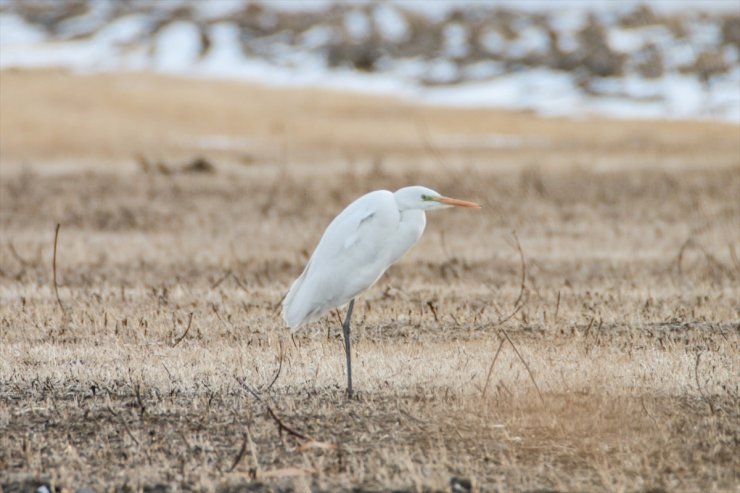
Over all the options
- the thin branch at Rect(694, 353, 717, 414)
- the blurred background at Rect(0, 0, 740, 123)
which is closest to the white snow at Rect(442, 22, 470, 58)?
the blurred background at Rect(0, 0, 740, 123)

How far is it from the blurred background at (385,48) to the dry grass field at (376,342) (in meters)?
31.7

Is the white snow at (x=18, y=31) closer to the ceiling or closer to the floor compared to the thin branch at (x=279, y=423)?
closer to the floor

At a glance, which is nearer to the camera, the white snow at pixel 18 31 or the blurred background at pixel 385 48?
the blurred background at pixel 385 48

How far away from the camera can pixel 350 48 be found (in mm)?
86188

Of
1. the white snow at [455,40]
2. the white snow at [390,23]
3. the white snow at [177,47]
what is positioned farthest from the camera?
the white snow at [390,23]

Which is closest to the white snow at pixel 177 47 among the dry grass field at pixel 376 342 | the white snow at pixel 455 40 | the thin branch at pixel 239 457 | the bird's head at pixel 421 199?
the white snow at pixel 455 40

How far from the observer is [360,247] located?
23.5 feet

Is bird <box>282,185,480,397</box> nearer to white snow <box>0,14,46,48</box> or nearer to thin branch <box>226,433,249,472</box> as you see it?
thin branch <box>226,433,249,472</box>

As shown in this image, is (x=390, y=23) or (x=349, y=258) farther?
(x=390, y=23)

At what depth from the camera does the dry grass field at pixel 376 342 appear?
5895 mm

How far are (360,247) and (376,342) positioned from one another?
165 cm

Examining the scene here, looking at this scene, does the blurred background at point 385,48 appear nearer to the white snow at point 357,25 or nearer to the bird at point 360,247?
the white snow at point 357,25

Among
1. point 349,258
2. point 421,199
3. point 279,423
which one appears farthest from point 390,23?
point 279,423

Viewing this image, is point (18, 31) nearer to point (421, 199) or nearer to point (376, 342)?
point (376, 342)
